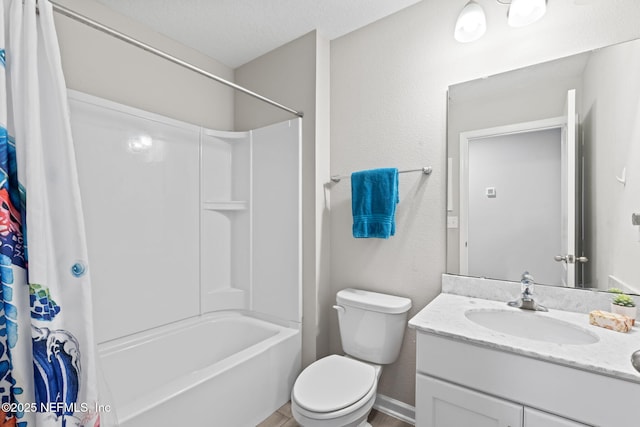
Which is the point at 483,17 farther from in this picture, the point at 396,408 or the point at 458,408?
the point at 396,408

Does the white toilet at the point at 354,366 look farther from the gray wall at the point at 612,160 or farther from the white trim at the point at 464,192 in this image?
the gray wall at the point at 612,160

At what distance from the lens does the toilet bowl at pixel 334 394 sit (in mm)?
1269

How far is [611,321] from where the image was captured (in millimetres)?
1105

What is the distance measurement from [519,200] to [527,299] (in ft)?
1.53

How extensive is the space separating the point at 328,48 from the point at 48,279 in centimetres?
201

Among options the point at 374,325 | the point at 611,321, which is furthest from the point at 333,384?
the point at 611,321

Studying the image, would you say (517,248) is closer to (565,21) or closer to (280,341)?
(565,21)

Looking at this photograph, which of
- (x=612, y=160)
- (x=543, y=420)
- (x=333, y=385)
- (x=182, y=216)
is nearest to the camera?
(x=543, y=420)

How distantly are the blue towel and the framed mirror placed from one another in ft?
1.02

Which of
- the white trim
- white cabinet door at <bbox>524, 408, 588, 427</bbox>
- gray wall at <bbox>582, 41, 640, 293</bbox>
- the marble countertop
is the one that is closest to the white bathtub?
the marble countertop

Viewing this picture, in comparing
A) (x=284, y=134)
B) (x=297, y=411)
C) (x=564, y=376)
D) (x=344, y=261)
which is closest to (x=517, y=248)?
(x=564, y=376)

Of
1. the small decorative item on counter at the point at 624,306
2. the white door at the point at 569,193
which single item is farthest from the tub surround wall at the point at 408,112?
the small decorative item on counter at the point at 624,306

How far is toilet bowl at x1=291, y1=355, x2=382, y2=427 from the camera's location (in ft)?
4.16

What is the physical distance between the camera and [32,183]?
84cm
